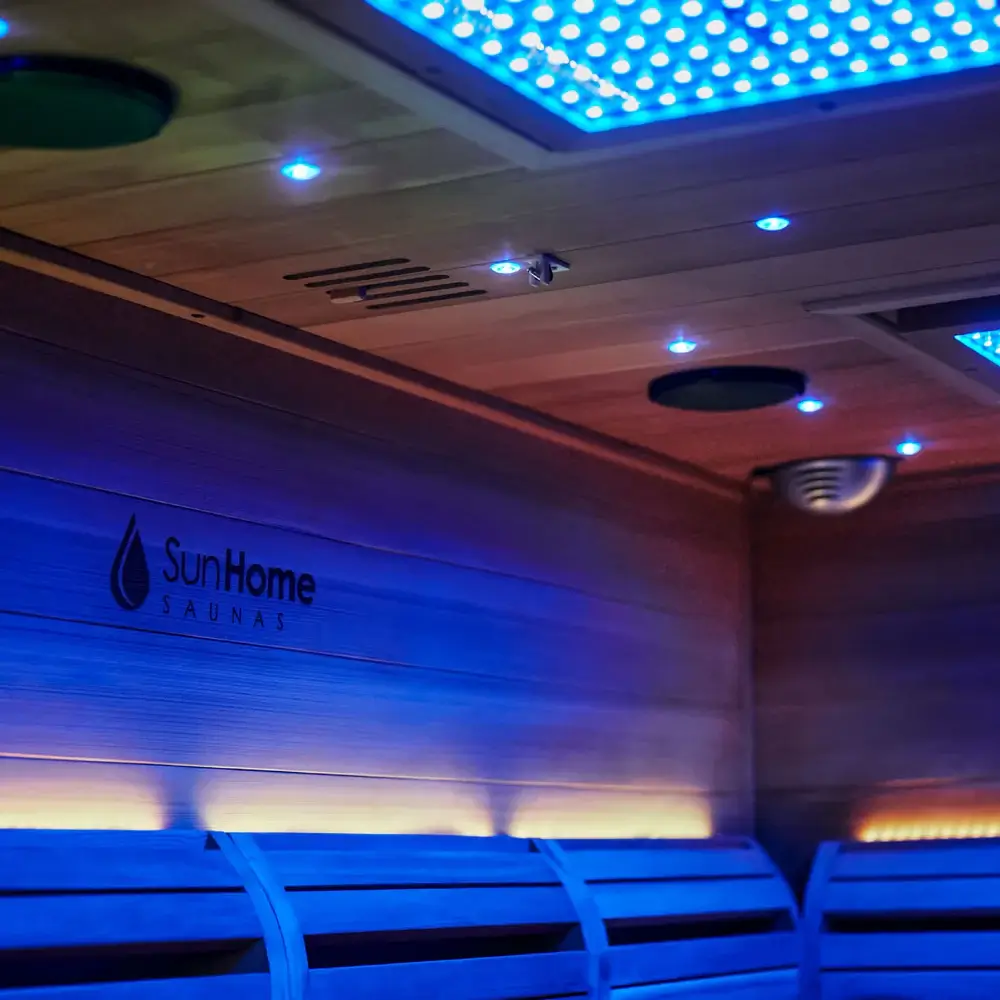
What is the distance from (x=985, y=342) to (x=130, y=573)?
7.58 feet

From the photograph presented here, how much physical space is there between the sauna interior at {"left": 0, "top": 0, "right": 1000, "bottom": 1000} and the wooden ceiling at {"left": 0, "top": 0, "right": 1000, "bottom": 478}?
15 mm

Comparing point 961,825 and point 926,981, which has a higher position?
point 961,825

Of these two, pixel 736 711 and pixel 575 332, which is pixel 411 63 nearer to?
Result: pixel 575 332

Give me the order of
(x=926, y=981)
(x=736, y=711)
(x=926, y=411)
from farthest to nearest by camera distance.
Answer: (x=736, y=711)
(x=926, y=981)
(x=926, y=411)

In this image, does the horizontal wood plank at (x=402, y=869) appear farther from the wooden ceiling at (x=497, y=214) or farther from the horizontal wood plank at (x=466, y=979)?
the wooden ceiling at (x=497, y=214)

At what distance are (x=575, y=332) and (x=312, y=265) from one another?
81cm

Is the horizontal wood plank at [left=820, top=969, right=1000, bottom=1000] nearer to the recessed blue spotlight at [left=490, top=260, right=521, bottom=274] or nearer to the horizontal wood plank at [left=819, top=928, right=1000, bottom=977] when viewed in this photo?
the horizontal wood plank at [left=819, top=928, right=1000, bottom=977]

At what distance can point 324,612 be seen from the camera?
426 centimetres

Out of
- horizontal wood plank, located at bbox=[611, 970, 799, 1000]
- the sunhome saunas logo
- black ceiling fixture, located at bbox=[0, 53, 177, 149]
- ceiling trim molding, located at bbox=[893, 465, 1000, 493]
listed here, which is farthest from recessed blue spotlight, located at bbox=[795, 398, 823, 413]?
black ceiling fixture, located at bbox=[0, 53, 177, 149]

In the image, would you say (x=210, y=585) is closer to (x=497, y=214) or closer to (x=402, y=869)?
(x=402, y=869)

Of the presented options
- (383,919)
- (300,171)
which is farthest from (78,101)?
(383,919)

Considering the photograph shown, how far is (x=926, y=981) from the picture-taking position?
5242 mm

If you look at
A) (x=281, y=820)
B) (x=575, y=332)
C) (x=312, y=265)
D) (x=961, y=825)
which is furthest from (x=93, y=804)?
(x=961, y=825)

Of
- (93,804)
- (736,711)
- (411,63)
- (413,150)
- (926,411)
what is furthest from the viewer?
(736,711)
